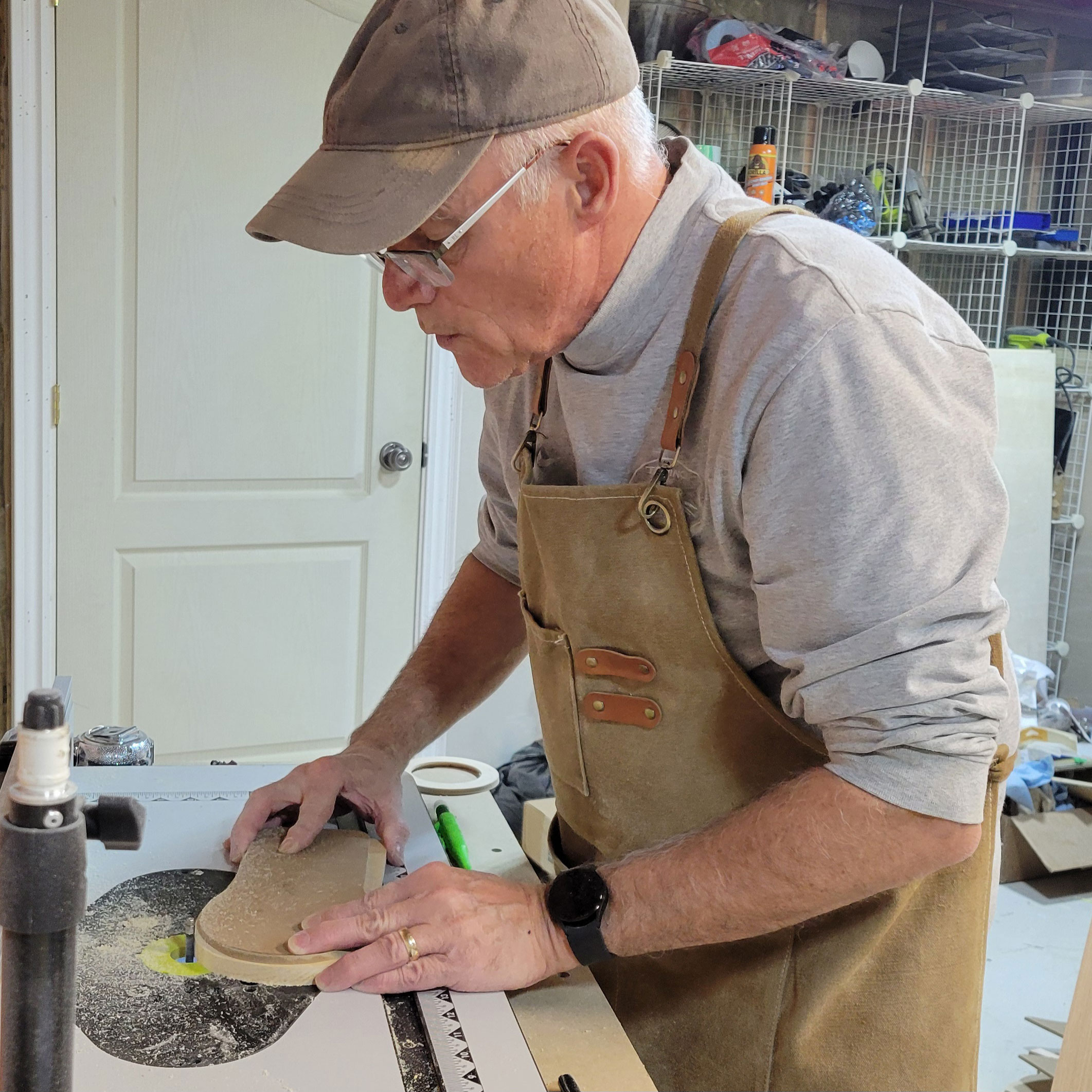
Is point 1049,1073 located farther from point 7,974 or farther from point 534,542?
point 7,974

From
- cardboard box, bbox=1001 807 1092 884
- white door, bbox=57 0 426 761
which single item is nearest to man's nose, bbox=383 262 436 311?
white door, bbox=57 0 426 761

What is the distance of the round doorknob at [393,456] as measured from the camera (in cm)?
292

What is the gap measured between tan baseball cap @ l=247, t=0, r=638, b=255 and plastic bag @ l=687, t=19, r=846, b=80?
2145mm

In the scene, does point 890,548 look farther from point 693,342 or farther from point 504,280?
point 504,280

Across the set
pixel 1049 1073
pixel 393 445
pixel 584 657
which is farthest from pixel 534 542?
pixel 393 445

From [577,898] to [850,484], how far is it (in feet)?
1.32

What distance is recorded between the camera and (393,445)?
2.92 meters

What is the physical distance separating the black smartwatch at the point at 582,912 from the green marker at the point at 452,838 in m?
0.18

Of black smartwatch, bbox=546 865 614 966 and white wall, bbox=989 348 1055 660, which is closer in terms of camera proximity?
black smartwatch, bbox=546 865 614 966

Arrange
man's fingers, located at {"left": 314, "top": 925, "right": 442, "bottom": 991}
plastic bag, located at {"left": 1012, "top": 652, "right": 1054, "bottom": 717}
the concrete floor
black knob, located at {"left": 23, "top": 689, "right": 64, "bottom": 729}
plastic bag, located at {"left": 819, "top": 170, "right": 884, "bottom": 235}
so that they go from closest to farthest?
1. black knob, located at {"left": 23, "top": 689, "right": 64, "bottom": 729}
2. man's fingers, located at {"left": 314, "top": 925, "right": 442, "bottom": 991}
3. the concrete floor
4. plastic bag, located at {"left": 819, "top": 170, "right": 884, "bottom": 235}
5. plastic bag, located at {"left": 1012, "top": 652, "right": 1054, "bottom": 717}

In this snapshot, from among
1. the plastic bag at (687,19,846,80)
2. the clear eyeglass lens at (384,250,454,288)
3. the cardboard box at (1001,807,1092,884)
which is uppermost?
the plastic bag at (687,19,846,80)

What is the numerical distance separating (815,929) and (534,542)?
0.43m

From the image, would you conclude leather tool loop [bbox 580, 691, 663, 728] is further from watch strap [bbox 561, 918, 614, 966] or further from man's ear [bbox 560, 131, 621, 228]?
man's ear [bbox 560, 131, 621, 228]

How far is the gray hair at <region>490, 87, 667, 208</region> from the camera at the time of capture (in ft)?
2.78
